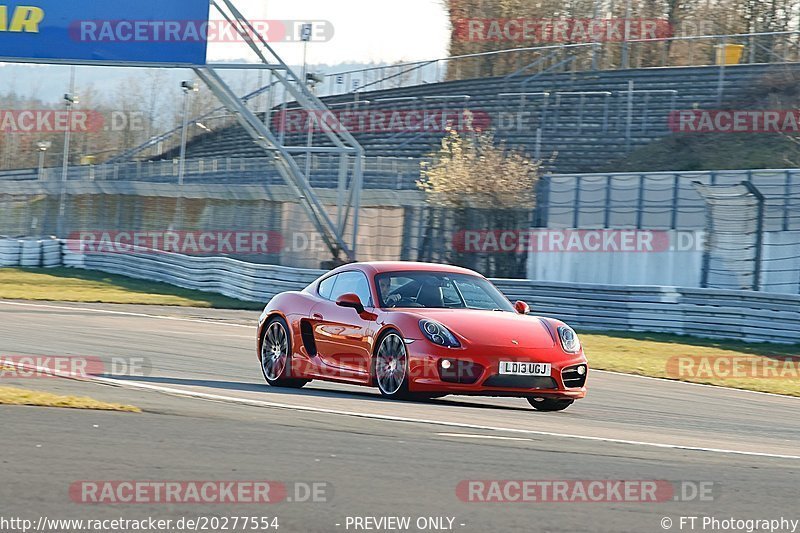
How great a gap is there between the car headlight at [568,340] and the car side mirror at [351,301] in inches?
65.1

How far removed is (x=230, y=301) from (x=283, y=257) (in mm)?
3505

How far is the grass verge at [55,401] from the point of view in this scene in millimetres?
7973

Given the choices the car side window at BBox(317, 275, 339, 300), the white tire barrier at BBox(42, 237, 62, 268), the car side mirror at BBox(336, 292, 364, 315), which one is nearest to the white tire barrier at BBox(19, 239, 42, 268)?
the white tire barrier at BBox(42, 237, 62, 268)

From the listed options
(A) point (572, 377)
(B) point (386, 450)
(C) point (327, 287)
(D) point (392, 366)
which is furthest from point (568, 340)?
(B) point (386, 450)

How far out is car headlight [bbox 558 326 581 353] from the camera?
10148 millimetres

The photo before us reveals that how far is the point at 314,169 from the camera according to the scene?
42031 mm

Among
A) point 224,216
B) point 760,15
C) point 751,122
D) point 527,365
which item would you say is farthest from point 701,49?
point 527,365

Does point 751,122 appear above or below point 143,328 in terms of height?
above

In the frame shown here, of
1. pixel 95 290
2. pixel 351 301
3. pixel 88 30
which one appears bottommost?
pixel 95 290

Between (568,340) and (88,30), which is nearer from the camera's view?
(568,340)

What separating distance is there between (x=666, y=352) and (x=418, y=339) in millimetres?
10897

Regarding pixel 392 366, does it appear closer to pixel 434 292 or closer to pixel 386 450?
pixel 434 292

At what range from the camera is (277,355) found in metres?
11.5

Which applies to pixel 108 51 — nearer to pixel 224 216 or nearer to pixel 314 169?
pixel 224 216
